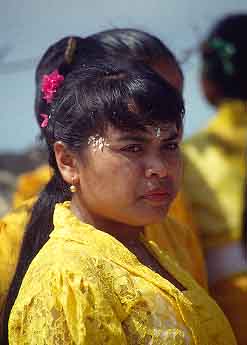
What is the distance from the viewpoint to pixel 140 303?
5.71 ft

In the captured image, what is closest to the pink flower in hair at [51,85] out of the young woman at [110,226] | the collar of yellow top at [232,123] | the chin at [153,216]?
the young woman at [110,226]

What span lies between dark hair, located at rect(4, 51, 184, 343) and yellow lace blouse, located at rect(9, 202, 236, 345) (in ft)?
0.74

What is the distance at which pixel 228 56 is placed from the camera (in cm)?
320

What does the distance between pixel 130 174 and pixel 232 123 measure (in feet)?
4.55

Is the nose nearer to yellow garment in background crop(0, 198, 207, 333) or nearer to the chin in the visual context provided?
the chin

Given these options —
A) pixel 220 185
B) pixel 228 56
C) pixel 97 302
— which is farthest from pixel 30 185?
pixel 97 302

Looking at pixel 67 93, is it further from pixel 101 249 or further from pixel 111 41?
pixel 111 41

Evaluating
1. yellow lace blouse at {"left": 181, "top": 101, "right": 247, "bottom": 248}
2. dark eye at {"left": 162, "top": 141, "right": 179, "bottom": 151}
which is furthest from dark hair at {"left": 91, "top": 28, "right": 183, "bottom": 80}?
dark eye at {"left": 162, "top": 141, "right": 179, "bottom": 151}

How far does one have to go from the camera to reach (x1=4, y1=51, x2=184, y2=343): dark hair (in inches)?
73.7

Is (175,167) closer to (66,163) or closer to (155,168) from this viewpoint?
(155,168)

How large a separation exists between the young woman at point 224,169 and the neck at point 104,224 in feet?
3.13

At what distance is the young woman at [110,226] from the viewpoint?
169 centimetres

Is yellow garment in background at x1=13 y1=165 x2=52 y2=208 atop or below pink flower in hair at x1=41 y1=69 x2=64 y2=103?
below

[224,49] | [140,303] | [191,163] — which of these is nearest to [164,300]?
[140,303]
